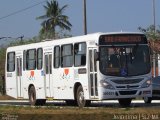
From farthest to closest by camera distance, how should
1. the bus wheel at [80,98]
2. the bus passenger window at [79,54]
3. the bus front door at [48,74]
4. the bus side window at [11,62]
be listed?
the bus side window at [11,62] → the bus front door at [48,74] → the bus wheel at [80,98] → the bus passenger window at [79,54]

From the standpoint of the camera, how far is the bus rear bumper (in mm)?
26031

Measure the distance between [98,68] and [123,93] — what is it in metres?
1.48

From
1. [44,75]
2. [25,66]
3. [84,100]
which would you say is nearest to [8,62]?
[25,66]

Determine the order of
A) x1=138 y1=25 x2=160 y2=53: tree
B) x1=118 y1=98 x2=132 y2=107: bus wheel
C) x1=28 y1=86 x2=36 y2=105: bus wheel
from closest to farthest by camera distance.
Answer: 1. x1=118 y1=98 x2=132 y2=107: bus wheel
2. x1=28 y1=86 x2=36 y2=105: bus wheel
3. x1=138 y1=25 x2=160 y2=53: tree

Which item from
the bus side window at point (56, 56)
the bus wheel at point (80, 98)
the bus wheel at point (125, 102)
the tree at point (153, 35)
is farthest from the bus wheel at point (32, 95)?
the tree at point (153, 35)

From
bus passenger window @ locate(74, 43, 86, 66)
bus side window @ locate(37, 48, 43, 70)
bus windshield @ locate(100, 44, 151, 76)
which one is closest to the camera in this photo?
bus windshield @ locate(100, 44, 151, 76)

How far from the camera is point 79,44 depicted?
27.9 meters

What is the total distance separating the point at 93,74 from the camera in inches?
1047

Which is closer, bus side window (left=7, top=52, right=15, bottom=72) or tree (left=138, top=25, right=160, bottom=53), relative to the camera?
bus side window (left=7, top=52, right=15, bottom=72)

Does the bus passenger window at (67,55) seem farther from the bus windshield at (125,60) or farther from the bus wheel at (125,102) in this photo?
the bus wheel at (125,102)

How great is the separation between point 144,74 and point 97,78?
1975 millimetres

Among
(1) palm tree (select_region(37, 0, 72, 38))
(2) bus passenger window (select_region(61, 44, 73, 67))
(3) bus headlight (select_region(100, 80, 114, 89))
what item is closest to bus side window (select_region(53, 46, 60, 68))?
(2) bus passenger window (select_region(61, 44, 73, 67))

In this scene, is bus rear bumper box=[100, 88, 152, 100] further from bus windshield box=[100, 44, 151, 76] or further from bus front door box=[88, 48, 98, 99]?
bus windshield box=[100, 44, 151, 76]

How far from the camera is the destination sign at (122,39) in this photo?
86.9ft
